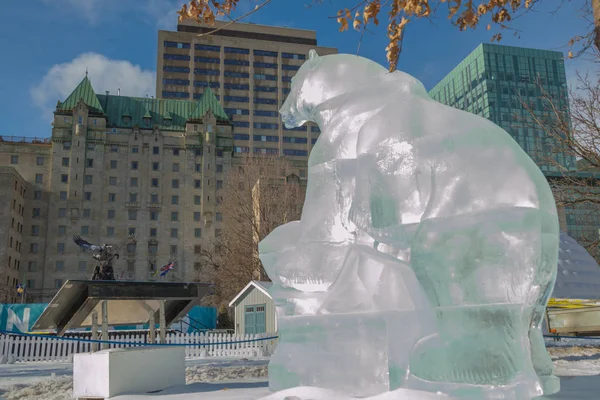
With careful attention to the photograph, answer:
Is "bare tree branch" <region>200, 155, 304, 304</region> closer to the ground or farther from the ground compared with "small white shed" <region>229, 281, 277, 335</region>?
farther from the ground

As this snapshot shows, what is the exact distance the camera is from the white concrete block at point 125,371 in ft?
21.5

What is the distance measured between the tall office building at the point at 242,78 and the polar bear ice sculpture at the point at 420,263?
72.2 meters

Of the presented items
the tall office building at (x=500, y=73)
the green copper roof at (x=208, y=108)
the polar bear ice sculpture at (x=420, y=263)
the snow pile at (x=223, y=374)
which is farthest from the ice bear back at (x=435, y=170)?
the tall office building at (x=500, y=73)

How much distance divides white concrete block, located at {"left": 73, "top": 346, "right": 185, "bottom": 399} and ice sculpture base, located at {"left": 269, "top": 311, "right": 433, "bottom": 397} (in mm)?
3028

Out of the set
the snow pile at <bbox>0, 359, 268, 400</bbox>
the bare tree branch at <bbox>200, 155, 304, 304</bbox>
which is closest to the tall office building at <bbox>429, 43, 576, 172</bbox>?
the bare tree branch at <bbox>200, 155, 304, 304</bbox>

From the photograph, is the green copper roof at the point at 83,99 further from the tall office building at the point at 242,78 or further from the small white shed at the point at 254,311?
the small white shed at the point at 254,311

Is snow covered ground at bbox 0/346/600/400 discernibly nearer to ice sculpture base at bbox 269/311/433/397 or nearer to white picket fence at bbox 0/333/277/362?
ice sculpture base at bbox 269/311/433/397

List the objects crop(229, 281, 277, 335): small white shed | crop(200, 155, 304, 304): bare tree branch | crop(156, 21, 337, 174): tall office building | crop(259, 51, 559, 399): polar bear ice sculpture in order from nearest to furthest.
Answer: crop(259, 51, 559, 399): polar bear ice sculpture, crop(229, 281, 277, 335): small white shed, crop(200, 155, 304, 304): bare tree branch, crop(156, 21, 337, 174): tall office building

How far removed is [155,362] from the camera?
7211 millimetres

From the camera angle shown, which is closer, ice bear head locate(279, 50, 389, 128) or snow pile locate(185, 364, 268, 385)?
ice bear head locate(279, 50, 389, 128)

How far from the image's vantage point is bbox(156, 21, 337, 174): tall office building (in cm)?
7775

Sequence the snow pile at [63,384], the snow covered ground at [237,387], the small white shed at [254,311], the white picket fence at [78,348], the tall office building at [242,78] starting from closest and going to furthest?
the snow covered ground at [237,387] < the snow pile at [63,384] < the white picket fence at [78,348] < the small white shed at [254,311] < the tall office building at [242,78]

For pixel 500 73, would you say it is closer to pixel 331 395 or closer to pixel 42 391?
pixel 42 391

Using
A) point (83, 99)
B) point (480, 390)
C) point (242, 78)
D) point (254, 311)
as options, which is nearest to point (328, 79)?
point (480, 390)
